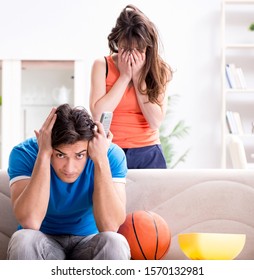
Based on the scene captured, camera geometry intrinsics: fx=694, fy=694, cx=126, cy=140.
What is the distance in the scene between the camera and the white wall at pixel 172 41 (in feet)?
22.3

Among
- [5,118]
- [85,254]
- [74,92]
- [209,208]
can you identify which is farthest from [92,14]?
[85,254]

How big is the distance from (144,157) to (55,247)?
789mm

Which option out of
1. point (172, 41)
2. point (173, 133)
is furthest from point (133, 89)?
point (172, 41)

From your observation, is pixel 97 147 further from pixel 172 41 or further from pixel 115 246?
pixel 172 41

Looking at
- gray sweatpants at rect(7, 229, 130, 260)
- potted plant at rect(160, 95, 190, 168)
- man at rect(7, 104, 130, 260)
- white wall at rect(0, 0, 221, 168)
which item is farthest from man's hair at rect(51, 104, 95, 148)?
white wall at rect(0, 0, 221, 168)

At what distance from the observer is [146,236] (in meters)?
2.57

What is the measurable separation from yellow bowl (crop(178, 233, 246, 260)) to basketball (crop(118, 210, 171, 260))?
4.8 inches

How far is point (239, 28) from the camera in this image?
22.4 ft

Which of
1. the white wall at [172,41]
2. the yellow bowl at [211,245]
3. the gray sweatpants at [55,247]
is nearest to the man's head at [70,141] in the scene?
the gray sweatpants at [55,247]

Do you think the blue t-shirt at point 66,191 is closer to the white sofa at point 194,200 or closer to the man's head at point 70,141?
the man's head at point 70,141

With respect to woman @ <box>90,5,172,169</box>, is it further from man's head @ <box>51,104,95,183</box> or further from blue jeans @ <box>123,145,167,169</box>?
man's head @ <box>51,104,95,183</box>

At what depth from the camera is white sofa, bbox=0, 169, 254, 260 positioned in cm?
287

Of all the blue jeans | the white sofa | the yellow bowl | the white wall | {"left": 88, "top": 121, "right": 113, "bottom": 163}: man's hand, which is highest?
the white wall
